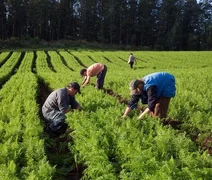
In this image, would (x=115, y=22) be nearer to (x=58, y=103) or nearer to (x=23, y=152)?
(x=58, y=103)

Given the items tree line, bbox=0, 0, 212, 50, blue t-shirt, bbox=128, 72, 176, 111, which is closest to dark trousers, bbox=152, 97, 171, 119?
blue t-shirt, bbox=128, 72, 176, 111

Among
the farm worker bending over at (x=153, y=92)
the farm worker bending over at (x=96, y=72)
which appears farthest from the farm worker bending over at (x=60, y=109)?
the farm worker bending over at (x=96, y=72)

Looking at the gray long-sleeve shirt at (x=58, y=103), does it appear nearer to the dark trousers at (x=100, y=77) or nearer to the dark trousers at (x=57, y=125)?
the dark trousers at (x=57, y=125)

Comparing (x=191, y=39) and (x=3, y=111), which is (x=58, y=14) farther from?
(x=3, y=111)

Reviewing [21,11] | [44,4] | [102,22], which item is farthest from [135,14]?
[21,11]

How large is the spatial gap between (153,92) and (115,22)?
271 feet

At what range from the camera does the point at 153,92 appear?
7418 mm

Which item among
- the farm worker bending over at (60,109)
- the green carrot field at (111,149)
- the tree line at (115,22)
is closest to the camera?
the green carrot field at (111,149)

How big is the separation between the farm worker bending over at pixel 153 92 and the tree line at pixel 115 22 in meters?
72.3

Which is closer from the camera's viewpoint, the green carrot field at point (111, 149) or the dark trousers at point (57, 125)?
the green carrot field at point (111, 149)

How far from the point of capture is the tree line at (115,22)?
80.1 metres

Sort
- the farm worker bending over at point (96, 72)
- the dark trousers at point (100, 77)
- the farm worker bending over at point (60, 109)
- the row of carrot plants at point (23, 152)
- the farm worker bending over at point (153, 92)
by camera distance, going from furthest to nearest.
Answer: the dark trousers at point (100, 77), the farm worker bending over at point (96, 72), the farm worker bending over at point (60, 109), the farm worker bending over at point (153, 92), the row of carrot plants at point (23, 152)

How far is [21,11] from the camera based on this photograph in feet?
261

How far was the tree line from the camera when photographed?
80.1 metres
